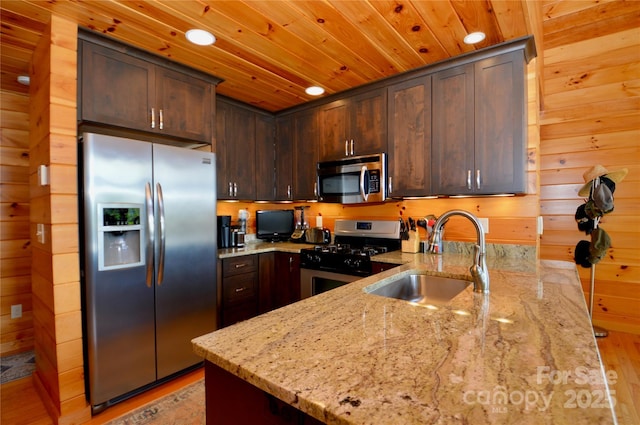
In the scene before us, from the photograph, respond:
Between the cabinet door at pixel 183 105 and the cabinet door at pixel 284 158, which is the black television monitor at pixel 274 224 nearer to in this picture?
the cabinet door at pixel 284 158

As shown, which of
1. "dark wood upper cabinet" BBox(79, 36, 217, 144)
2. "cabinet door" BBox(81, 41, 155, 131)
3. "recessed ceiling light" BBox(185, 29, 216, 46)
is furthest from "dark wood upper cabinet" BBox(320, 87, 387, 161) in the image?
"cabinet door" BBox(81, 41, 155, 131)

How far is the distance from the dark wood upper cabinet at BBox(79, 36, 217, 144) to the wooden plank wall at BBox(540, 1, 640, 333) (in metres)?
3.22

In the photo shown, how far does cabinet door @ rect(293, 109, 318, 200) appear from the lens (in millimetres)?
3256

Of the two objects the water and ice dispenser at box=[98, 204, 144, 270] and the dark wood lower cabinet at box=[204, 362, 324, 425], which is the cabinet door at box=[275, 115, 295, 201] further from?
the dark wood lower cabinet at box=[204, 362, 324, 425]

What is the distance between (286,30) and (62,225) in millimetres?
1798

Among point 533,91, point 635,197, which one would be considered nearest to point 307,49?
point 533,91

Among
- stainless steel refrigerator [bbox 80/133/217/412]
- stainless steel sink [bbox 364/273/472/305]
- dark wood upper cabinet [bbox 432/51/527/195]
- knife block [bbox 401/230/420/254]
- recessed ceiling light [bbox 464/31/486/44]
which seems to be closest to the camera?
stainless steel sink [bbox 364/273/472/305]

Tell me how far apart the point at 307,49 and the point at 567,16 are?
8.10 feet

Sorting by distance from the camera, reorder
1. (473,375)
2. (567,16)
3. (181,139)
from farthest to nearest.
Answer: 1. (567,16)
2. (181,139)
3. (473,375)

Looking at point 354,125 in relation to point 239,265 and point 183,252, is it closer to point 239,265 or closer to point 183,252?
point 239,265

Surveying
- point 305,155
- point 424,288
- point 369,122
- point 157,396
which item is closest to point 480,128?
point 369,122

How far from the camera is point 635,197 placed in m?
2.94

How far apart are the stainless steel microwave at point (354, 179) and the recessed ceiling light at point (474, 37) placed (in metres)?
1.02

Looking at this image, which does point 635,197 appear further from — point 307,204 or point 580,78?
point 307,204
